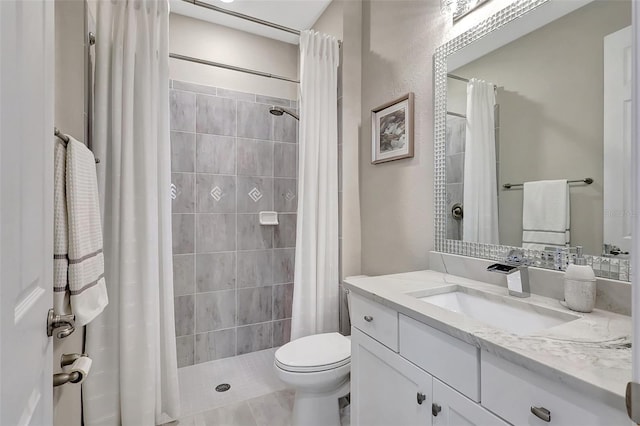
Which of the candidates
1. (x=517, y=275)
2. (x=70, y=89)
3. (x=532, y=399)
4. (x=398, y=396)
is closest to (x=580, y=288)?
(x=517, y=275)

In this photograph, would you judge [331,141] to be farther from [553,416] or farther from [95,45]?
[553,416]

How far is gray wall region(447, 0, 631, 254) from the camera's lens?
3.23 feet

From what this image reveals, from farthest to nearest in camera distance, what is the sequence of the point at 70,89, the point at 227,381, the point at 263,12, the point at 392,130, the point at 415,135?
the point at 263,12 → the point at 227,381 → the point at 392,130 → the point at 415,135 → the point at 70,89

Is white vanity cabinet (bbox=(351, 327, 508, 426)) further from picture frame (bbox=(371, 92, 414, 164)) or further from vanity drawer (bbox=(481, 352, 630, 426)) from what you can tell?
picture frame (bbox=(371, 92, 414, 164))

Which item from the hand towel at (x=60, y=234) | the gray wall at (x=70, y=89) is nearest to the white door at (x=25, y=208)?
the hand towel at (x=60, y=234)

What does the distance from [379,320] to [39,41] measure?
125 centimetres

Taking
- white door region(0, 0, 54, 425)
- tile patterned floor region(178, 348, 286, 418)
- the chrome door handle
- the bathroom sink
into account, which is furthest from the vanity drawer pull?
tile patterned floor region(178, 348, 286, 418)

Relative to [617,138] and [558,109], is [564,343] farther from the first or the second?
[558,109]

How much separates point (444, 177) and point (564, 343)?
0.98 metres

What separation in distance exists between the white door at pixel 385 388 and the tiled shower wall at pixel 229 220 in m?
1.50

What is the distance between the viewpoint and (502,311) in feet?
3.65

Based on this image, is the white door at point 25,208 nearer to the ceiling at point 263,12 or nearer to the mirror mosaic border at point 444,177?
the mirror mosaic border at point 444,177

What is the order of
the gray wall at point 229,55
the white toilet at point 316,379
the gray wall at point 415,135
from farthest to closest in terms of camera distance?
the gray wall at point 229,55
the gray wall at point 415,135
the white toilet at point 316,379

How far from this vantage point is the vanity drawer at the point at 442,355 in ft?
2.61
